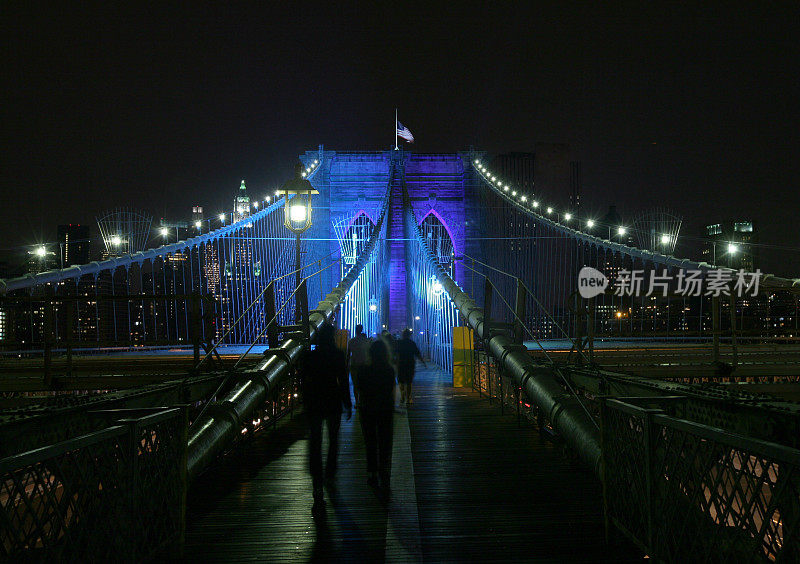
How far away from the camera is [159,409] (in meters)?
3.79

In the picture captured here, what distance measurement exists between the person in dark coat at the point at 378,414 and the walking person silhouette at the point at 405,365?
11.8 feet

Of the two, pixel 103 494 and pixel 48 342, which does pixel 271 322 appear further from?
pixel 103 494

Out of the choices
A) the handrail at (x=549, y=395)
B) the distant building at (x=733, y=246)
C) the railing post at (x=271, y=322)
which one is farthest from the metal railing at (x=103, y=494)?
the distant building at (x=733, y=246)

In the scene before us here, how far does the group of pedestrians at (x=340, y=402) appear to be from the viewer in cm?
523

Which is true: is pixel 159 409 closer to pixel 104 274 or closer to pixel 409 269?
pixel 104 274

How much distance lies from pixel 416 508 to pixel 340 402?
1101 millimetres

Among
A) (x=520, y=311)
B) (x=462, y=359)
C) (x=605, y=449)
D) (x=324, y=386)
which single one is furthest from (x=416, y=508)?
(x=462, y=359)

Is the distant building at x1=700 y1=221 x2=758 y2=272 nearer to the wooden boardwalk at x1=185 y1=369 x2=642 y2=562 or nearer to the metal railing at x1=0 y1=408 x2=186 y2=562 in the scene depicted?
the wooden boardwalk at x1=185 y1=369 x2=642 y2=562

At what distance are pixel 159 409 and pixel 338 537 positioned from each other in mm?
1387

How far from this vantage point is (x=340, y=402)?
17.7ft

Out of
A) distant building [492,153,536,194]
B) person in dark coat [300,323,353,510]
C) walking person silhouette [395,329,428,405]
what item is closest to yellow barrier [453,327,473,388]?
walking person silhouette [395,329,428,405]

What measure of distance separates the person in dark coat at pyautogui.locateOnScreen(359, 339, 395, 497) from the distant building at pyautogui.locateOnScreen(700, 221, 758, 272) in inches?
575

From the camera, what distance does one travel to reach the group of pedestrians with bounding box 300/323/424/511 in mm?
5227

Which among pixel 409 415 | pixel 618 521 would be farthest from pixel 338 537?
pixel 409 415
